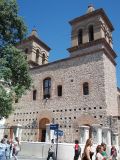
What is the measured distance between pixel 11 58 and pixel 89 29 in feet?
38.8

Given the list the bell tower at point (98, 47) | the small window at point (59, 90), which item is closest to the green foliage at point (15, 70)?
the bell tower at point (98, 47)

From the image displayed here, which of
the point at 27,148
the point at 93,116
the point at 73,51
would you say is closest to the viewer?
the point at 27,148

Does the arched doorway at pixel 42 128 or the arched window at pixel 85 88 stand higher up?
the arched window at pixel 85 88

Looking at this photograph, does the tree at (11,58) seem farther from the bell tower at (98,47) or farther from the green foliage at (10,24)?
the bell tower at (98,47)

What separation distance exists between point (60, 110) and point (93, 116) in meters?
3.39

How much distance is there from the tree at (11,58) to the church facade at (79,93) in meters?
5.56

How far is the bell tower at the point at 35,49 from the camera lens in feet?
88.5

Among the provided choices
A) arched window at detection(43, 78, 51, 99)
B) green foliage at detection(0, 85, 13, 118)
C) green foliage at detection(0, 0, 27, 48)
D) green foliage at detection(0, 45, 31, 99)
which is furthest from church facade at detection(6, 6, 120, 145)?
green foliage at detection(0, 0, 27, 48)

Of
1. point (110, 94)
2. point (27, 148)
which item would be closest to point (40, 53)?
point (110, 94)

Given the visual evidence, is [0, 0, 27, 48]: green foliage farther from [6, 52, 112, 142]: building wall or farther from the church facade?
[6, 52, 112, 142]: building wall

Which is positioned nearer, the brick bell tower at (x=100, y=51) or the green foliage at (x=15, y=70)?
the green foliage at (x=15, y=70)

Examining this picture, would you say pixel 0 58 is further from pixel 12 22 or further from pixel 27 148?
pixel 27 148

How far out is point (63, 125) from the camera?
19.8 meters

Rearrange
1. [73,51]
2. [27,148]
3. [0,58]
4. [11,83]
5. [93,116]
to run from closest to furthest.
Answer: [0,58]
[11,83]
[27,148]
[93,116]
[73,51]
